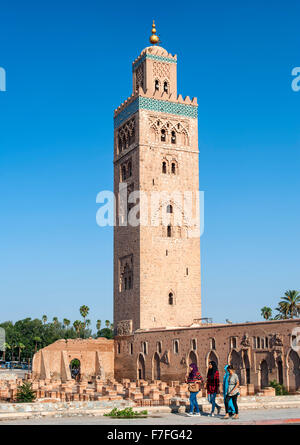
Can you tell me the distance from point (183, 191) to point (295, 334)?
55.7ft

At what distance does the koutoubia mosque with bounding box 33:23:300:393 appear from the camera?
35.9 meters

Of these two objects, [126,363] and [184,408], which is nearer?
[184,408]

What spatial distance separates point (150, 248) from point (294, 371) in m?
15.3

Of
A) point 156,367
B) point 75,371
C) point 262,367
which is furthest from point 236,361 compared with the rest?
point 75,371

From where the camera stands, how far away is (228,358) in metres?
26.7

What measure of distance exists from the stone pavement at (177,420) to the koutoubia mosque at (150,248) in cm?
1993

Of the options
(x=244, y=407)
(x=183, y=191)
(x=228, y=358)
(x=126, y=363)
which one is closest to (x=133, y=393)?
(x=228, y=358)

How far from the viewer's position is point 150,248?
36781mm

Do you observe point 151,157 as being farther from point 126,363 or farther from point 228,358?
point 228,358

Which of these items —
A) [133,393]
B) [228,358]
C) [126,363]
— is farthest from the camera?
[126,363]

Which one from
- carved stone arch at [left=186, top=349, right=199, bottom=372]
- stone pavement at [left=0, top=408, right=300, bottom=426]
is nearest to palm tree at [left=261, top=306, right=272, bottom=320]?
carved stone arch at [left=186, top=349, right=199, bottom=372]

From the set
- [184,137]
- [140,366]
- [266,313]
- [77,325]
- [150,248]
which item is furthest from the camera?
[77,325]

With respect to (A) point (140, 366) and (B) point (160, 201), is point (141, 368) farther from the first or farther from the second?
(B) point (160, 201)

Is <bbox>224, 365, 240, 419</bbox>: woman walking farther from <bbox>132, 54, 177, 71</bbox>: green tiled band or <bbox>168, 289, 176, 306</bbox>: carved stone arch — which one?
<bbox>132, 54, 177, 71</bbox>: green tiled band
